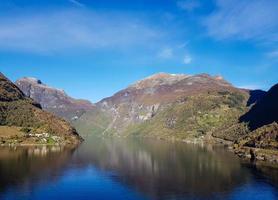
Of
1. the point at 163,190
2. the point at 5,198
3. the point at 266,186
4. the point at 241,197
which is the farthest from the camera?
the point at 266,186

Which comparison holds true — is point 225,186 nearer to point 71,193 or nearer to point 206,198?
point 206,198

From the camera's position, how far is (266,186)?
190750 mm

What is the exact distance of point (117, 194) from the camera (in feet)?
567

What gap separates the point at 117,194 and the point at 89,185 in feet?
85.2

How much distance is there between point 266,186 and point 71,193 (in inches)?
3370

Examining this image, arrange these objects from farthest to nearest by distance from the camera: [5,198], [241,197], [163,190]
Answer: [163,190] < [241,197] < [5,198]

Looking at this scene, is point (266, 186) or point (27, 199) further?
point (266, 186)

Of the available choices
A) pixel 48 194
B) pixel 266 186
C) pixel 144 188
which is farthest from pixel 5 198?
pixel 266 186

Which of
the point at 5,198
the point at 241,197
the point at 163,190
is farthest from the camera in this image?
Result: the point at 163,190

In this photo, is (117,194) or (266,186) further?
(266,186)

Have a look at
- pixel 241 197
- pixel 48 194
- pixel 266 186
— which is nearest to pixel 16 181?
pixel 48 194

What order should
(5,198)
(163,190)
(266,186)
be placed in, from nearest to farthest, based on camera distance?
(5,198)
(163,190)
(266,186)

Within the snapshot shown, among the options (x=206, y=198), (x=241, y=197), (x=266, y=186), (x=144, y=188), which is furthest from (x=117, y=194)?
(x=266, y=186)

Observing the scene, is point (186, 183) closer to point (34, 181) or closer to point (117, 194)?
point (117, 194)
